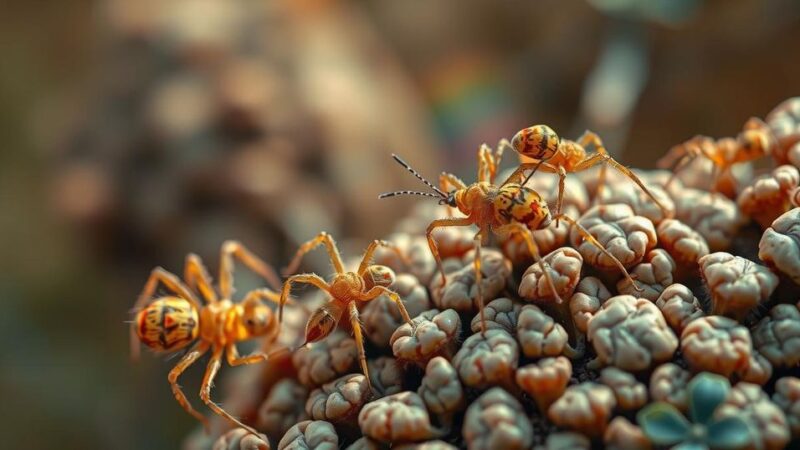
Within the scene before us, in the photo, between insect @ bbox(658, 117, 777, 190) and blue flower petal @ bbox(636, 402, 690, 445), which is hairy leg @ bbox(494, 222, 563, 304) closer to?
blue flower petal @ bbox(636, 402, 690, 445)

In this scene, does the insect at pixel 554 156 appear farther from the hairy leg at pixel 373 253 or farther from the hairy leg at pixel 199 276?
the hairy leg at pixel 199 276

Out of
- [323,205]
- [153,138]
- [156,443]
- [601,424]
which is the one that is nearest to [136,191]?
[153,138]

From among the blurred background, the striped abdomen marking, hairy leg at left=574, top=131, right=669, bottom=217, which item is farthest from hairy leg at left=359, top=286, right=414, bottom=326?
the blurred background

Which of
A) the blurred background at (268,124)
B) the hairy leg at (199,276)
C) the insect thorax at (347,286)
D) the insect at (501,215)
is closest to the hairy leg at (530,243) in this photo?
the insect at (501,215)

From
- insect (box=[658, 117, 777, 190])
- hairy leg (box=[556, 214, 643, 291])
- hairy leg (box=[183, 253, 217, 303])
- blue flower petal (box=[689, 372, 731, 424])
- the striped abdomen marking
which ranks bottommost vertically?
blue flower petal (box=[689, 372, 731, 424])

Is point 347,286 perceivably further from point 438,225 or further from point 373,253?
point 438,225

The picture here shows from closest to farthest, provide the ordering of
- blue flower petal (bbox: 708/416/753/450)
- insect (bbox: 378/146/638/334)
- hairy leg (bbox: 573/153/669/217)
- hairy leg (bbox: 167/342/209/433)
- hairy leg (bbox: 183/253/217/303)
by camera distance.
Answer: blue flower petal (bbox: 708/416/753/450) → insect (bbox: 378/146/638/334) → hairy leg (bbox: 573/153/669/217) → hairy leg (bbox: 167/342/209/433) → hairy leg (bbox: 183/253/217/303)

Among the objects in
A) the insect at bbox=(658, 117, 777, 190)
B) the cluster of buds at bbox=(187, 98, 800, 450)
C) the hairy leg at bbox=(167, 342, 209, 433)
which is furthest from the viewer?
the hairy leg at bbox=(167, 342, 209, 433)
